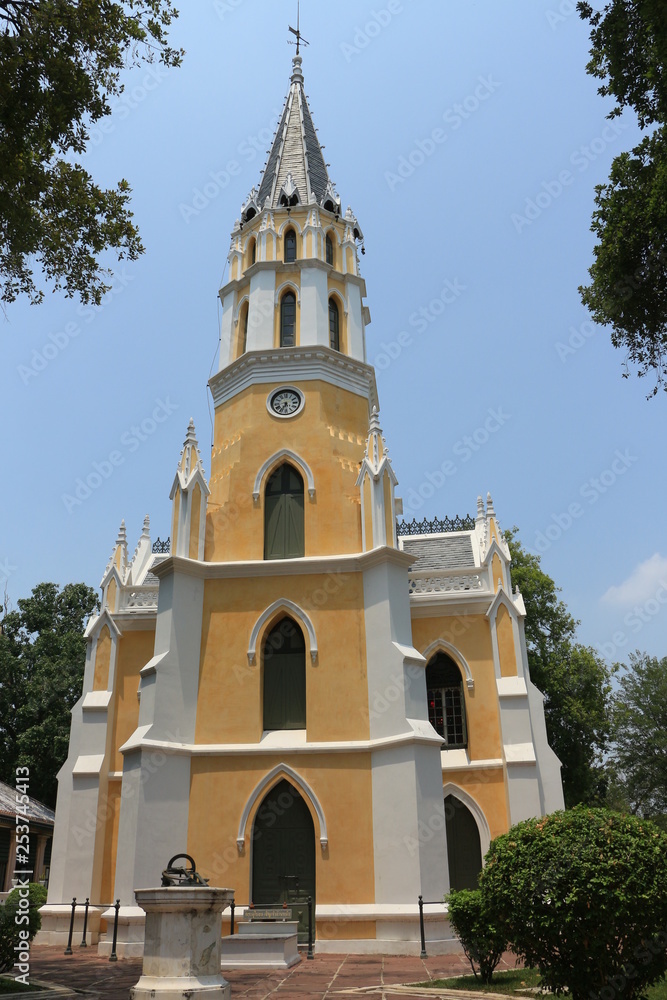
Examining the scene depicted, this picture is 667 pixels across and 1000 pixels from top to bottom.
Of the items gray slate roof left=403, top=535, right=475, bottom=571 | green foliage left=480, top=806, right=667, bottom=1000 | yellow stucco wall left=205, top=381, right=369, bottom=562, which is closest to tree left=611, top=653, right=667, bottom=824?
gray slate roof left=403, top=535, right=475, bottom=571

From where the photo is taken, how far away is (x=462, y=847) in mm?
19297

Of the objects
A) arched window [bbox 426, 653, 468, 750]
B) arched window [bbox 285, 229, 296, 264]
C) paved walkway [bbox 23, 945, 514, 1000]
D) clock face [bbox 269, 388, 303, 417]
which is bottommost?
paved walkway [bbox 23, 945, 514, 1000]

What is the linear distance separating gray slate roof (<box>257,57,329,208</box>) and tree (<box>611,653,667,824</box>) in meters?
25.6

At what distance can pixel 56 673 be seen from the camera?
1342 inches

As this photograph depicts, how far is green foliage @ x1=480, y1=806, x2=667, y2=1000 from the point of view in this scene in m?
Answer: 7.73

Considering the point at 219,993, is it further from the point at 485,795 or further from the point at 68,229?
the point at 485,795

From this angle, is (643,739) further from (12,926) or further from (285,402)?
(12,926)

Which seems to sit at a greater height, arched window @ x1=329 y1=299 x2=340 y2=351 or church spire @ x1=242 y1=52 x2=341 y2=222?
church spire @ x1=242 y1=52 x2=341 y2=222

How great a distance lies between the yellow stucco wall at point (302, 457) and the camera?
773 inches

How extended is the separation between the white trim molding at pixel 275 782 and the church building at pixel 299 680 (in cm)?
3

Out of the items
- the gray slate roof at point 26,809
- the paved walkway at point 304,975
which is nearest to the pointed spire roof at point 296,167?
the gray slate roof at point 26,809

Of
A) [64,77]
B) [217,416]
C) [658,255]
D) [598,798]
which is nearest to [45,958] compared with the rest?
[217,416]

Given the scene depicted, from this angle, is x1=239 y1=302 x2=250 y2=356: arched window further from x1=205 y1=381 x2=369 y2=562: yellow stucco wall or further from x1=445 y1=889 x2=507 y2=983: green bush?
x1=445 y1=889 x2=507 y2=983: green bush

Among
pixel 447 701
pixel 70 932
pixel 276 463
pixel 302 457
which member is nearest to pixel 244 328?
pixel 276 463
